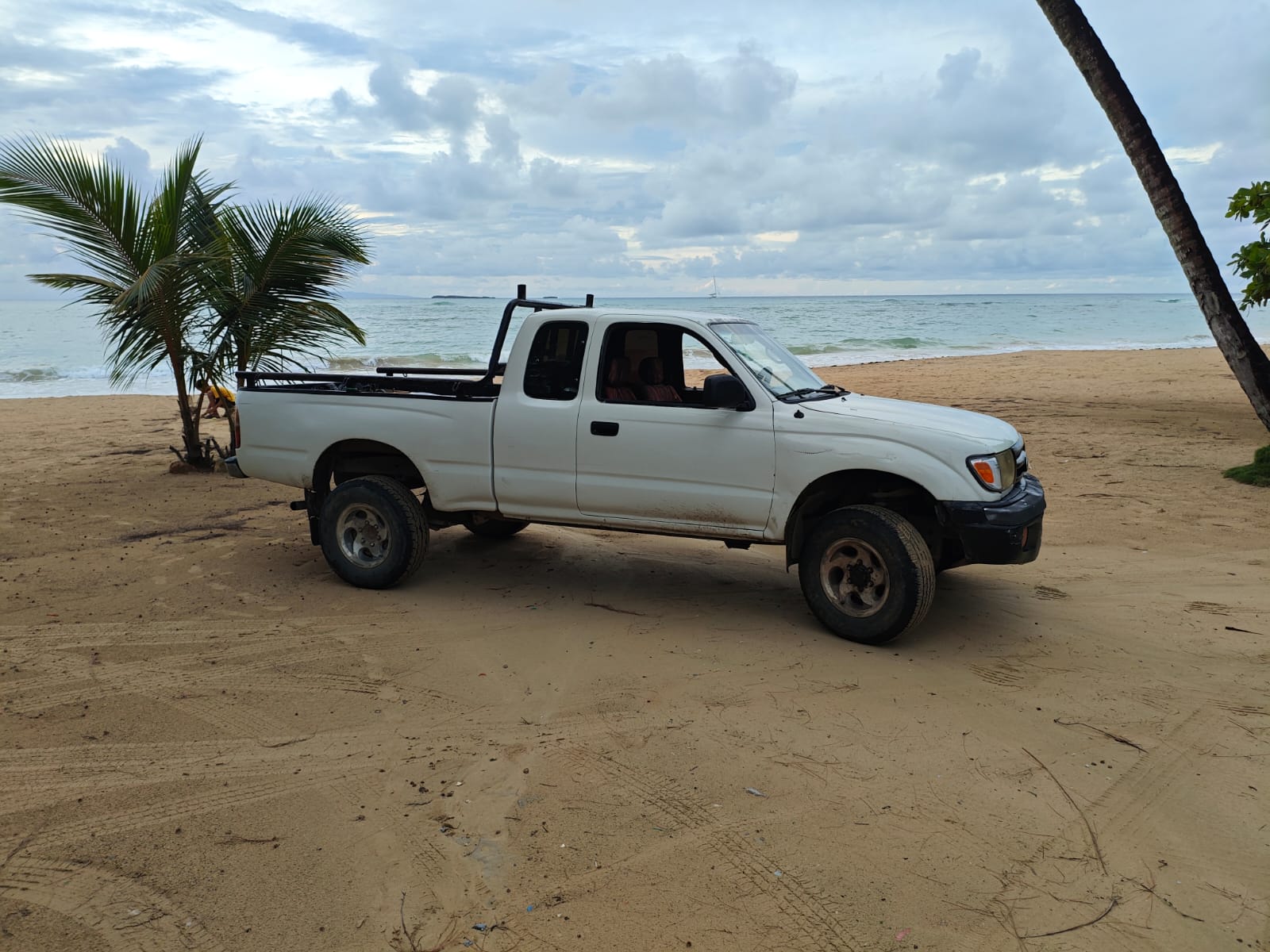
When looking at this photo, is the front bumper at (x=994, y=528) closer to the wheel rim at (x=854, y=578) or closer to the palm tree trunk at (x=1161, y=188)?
the wheel rim at (x=854, y=578)

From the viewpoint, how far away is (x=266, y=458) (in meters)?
6.94

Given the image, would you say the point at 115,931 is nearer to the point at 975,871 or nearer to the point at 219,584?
the point at 975,871

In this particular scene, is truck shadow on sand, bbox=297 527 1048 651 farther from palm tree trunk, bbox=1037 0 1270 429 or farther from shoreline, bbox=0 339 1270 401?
shoreline, bbox=0 339 1270 401

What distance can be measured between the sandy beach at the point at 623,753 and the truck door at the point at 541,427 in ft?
2.36

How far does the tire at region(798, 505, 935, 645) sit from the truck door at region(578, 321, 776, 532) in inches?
15.7

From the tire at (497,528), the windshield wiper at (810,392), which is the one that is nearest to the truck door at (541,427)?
the windshield wiper at (810,392)

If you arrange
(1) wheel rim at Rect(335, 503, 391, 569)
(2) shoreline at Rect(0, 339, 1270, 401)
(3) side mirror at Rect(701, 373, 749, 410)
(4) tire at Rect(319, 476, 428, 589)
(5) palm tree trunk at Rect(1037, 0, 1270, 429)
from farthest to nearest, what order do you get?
(2) shoreline at Rect(0, 339, 1270, 401) < (5) palm tree trunk at Rect(1037, 0, 1270, 429) < (1) wheel rim at Rect(335, 503, 391, 569) < (4) tire at Rect(319, 476, 428, 589) < (3) side mirror at Rect(701, 373, 749, 410)

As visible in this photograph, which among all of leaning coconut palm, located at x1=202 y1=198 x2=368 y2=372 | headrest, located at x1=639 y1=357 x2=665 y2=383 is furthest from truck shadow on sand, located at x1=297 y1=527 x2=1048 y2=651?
leaning coconut palm, located at x1=202 y1=198 x2=368 y2=372

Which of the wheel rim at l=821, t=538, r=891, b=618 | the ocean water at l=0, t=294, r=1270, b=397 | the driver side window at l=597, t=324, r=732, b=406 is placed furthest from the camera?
the ocean water at l=0, t=294, r=1270, b=397

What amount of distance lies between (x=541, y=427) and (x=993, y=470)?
2.67 metres

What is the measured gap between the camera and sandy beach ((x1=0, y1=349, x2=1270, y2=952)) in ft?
10.5

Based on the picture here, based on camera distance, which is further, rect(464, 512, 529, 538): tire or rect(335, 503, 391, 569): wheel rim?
rect(464, 512, 529, 538): tire

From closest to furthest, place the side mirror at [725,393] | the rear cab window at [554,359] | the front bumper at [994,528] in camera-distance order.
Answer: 1. the front bumper at [994,528]
2. the side mirror at [725,393]
3. the rear cab window at [554,359]

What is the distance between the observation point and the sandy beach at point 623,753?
3205 millimetres
